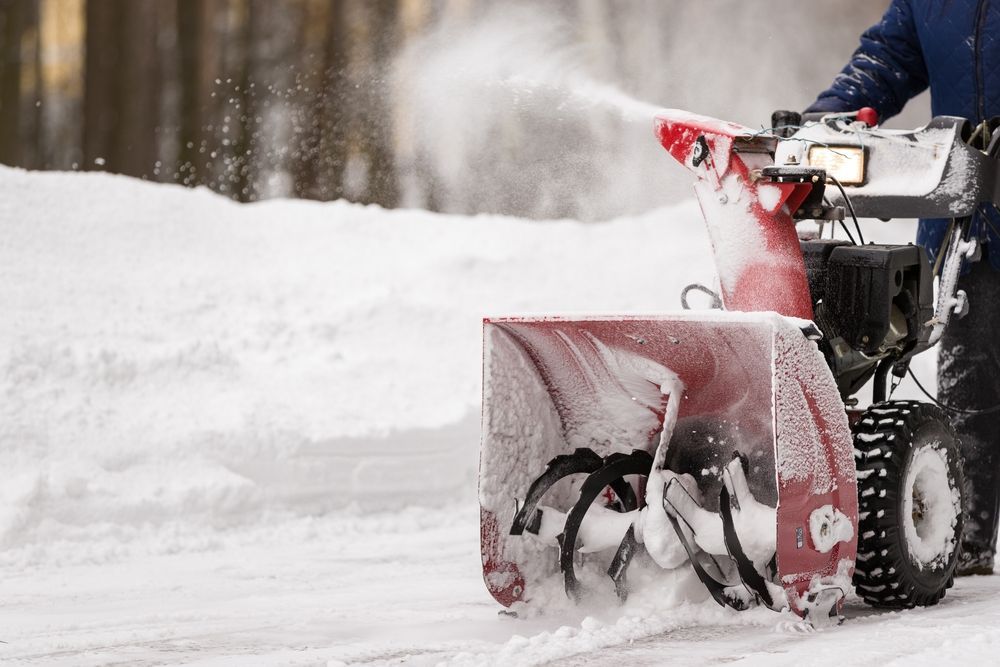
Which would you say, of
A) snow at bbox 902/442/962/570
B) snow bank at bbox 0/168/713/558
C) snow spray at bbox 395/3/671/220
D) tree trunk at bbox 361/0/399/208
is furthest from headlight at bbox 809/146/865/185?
tree trunk at bbox 361/0/399/208

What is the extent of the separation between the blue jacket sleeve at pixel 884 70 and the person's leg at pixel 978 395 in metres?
0.68

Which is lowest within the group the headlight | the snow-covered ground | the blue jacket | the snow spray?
the snow-covered ground

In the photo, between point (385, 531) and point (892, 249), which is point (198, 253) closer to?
point (385, 531)

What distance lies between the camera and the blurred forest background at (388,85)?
24.2 ft

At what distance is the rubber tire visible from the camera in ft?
9.78

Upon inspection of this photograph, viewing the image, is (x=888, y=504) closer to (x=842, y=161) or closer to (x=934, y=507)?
(x=934, y=507)

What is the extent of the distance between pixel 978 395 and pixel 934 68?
44.8 inches

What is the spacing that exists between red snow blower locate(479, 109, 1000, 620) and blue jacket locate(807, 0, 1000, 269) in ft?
1.55

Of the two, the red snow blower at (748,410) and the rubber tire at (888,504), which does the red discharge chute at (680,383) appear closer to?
the red snow blower at (748,410)

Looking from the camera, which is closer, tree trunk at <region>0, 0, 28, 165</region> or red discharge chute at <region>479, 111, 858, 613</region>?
red discharge chute at <region>479, 111, 858, 613</region>

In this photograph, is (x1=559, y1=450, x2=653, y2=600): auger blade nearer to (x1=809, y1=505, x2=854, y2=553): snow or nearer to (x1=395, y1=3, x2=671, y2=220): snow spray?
(x1=809, y1=505, x2=854, y2=553): snow

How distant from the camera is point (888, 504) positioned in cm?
297

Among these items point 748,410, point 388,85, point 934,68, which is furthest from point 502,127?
point 748,410

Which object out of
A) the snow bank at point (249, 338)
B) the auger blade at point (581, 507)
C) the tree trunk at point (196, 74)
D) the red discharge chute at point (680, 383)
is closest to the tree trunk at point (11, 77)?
the snow bank at point (249, 338)
